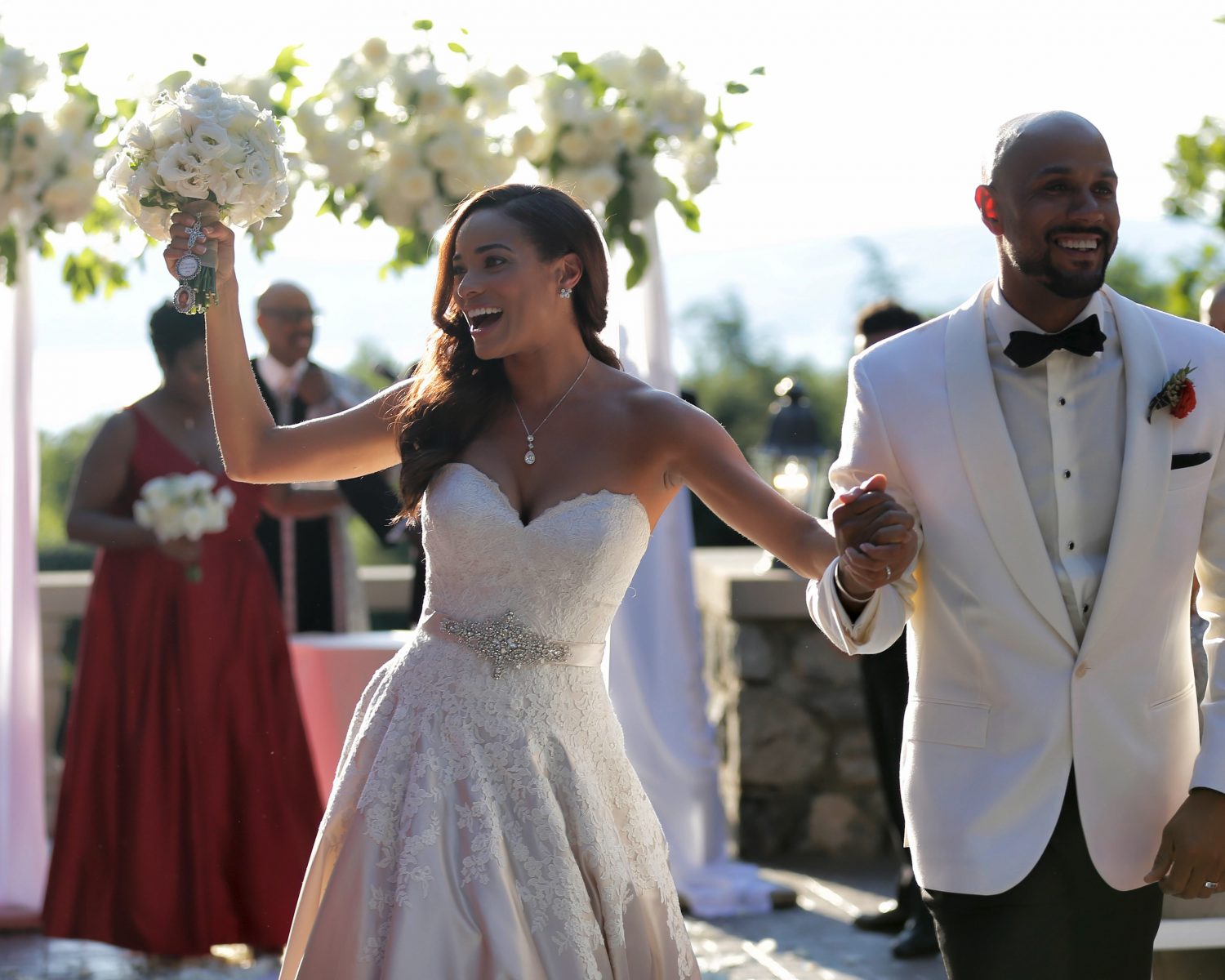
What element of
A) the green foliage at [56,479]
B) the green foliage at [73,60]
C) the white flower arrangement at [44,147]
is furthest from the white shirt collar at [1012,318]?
the green foliage at [56,479]

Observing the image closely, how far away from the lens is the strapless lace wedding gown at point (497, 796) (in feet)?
10.0

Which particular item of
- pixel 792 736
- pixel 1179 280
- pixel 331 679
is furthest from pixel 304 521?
pixel 1179 280

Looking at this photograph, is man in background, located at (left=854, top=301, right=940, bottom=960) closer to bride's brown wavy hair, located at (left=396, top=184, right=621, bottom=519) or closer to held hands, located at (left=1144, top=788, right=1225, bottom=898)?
bride's brown wavy hair, located at (left=396, top=184, right=621, bottom=519)

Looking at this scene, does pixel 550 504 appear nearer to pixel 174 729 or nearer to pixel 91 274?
pixel 174 729

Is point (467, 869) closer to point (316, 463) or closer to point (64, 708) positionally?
point (316, 463)

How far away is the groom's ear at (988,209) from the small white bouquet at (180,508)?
11.1 ft

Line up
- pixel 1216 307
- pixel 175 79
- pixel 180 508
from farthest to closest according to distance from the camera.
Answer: pixel 180 508 < pixel 175 79 < pixel 1216 307

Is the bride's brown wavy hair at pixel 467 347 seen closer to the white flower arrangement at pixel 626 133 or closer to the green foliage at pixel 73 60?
the white flower arrangement at pixel 626 133

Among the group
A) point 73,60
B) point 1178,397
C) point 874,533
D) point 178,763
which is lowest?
point 178,763

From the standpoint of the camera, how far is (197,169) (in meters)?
3.20

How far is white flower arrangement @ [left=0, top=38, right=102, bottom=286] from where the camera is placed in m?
5.75

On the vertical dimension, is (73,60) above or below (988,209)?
above

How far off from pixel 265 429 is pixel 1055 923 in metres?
1.90

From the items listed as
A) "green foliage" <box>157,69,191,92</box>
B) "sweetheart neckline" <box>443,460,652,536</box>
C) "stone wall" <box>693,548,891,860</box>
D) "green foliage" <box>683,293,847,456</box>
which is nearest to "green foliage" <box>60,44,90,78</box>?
"green foliage" <box>157,69,191,92</box>
